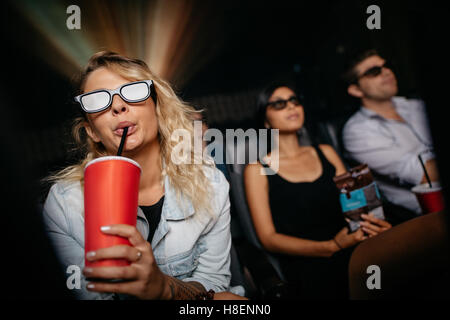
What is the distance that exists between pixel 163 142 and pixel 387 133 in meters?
1.26

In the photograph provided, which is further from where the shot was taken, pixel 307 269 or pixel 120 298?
pixel 307 269

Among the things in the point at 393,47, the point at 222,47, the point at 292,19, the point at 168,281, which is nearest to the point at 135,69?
the point at 168,281

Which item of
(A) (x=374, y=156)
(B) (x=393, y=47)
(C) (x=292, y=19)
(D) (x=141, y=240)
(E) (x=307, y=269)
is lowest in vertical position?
(E) (x=307, y=269)

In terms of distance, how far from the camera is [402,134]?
145cm

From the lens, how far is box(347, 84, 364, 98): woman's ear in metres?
1.53

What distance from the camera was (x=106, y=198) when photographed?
21.0 inches

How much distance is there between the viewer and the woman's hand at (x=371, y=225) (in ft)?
3.40

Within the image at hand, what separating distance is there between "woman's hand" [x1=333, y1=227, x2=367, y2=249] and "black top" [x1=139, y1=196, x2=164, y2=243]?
0.74 m

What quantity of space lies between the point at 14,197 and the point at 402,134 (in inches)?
66.7

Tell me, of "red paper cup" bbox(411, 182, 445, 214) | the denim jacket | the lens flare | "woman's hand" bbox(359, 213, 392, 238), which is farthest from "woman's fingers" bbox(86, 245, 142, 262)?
"red paper cup" bbox(411, 182, 445, 214)

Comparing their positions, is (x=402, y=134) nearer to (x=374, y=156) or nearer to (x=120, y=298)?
(x=374, y=156)
